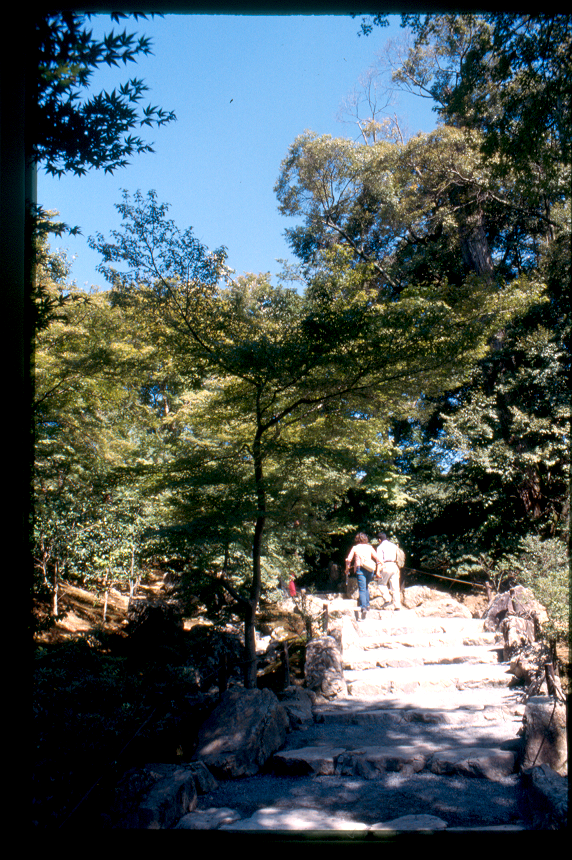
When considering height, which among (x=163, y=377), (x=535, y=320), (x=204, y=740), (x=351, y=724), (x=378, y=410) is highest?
(x=535, y=320)

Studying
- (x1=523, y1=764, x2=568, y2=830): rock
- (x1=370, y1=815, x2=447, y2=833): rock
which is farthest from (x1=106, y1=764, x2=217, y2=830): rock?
(x1=523, y1=764, x2=568, y2=830): rock

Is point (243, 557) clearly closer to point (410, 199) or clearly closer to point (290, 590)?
point (290, 590)

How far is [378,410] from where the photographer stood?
5.32 m

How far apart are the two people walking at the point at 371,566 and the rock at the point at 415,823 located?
19.3 feet

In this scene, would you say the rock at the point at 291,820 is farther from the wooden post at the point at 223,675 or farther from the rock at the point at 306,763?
the wooden post at the point at 223,675

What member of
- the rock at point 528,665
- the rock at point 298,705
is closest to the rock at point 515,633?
the rock at point 528,665

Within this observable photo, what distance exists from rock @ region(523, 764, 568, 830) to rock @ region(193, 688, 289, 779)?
194 cm

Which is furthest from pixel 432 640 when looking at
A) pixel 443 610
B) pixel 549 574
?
pixel 549 574

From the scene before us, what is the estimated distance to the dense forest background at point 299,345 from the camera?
279 centimetres

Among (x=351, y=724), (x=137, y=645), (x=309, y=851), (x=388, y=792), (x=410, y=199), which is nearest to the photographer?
(x=309, y=851)

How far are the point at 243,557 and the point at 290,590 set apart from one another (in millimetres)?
3892

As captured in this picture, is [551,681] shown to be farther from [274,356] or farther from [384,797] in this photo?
[274,356]

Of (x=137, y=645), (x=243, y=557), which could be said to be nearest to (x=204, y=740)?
(x=243, y=557)

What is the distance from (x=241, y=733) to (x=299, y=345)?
11.0 ft
